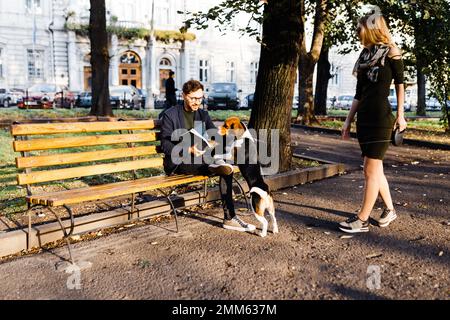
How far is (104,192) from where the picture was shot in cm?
426

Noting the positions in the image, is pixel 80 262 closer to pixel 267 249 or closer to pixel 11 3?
pixel 267 249

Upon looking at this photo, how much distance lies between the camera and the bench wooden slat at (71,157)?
4320 mm

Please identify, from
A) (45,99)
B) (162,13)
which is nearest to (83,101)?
(45,99)

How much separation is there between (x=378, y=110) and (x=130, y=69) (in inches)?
1651

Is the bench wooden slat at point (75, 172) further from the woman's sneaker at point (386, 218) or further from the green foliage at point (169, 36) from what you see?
the green foliage at point (169, 36)

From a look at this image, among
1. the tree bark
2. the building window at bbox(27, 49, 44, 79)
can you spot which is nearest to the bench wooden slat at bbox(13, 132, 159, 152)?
the tree bark

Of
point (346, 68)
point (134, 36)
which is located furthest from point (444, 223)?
point (346, 68)

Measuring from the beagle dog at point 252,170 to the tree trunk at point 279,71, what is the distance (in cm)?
262

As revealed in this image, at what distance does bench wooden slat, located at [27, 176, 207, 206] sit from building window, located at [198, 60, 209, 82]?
43.7 meters

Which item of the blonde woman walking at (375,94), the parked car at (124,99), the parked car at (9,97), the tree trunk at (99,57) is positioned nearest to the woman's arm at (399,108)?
the blonde woman walking at (375,94)

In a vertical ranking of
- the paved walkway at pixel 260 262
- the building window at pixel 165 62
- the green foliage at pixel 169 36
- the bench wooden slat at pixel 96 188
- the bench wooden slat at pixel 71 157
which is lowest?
the paved walkway at pixel 260 262

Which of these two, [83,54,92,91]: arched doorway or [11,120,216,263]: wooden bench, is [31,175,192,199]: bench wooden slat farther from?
A: [83,54,92,91]: arched doorway
